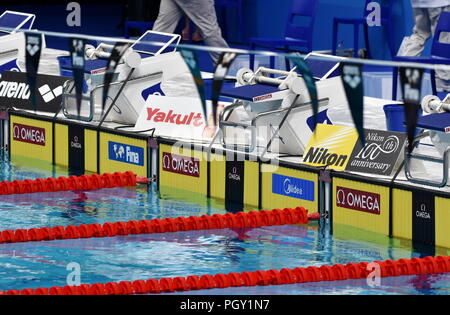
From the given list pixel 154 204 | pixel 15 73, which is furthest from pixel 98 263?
pixel 15 73

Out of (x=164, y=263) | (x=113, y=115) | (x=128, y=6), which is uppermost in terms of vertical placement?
(x=128, y=6)

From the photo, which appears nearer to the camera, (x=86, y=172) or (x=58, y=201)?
(x=58, y=201)

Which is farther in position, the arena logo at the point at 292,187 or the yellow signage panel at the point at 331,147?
the arena logo at the point at 292,187

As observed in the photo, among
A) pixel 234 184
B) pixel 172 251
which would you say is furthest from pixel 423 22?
pixel 172 251

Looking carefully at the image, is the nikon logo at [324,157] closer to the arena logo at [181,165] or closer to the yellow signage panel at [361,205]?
the yellow signage panel at [361,205]

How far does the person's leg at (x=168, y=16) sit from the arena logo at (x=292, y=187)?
13.9 ft

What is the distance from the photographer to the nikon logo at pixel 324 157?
7805 millimetres

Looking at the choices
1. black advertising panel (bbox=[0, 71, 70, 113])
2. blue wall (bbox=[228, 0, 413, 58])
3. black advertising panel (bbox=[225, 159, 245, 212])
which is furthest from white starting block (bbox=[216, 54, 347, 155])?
blue wall (bbox=[228, 0, 413, 58])

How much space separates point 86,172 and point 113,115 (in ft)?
1.74

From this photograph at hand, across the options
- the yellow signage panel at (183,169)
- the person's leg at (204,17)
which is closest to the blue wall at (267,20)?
the person's leg at (204,17)

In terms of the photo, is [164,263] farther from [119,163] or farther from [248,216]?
[119,163]

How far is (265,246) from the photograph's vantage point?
7.19 m

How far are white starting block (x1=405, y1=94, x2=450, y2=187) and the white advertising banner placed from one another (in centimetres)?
196

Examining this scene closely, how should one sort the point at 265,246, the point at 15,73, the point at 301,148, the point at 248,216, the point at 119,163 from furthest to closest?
1. the point at 15,73
2. the point at 119,163
3. the point at 301,148
4. the point at 248,216
5. the point at 265,246
